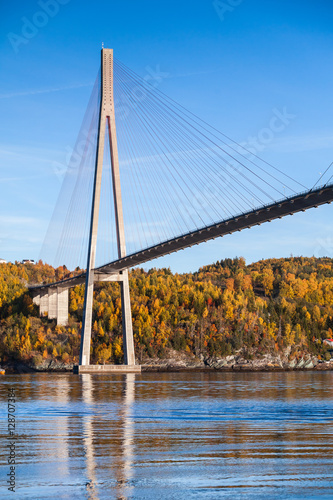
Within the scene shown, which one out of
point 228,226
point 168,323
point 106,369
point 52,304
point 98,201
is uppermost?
point 98,201

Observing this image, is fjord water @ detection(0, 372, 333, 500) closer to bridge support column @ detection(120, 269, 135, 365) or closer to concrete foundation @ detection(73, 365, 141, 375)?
bridge support column @ detection(120, 269, 135, 365)

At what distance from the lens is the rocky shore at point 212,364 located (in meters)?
79.4

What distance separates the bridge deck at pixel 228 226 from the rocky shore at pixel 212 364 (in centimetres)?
2984

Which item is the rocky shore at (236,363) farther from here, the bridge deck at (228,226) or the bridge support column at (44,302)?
the bridge deck at (228,226)

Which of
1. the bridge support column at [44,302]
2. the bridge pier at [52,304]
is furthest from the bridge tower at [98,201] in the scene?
the bridge support column at [44,302]

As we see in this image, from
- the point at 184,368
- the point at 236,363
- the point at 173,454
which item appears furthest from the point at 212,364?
the point at 173,454

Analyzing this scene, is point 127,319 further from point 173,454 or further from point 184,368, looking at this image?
point 173,454

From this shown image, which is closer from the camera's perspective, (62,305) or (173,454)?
(173,454)

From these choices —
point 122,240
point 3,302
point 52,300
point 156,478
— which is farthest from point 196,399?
point 3,302

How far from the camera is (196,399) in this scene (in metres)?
28.4

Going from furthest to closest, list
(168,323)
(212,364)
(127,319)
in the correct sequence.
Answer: (168,323) < (212,364) < (127,319)

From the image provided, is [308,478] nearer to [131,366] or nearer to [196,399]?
[196,399]

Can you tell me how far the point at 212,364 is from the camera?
87.7m

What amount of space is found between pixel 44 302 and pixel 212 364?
23.4 meters
